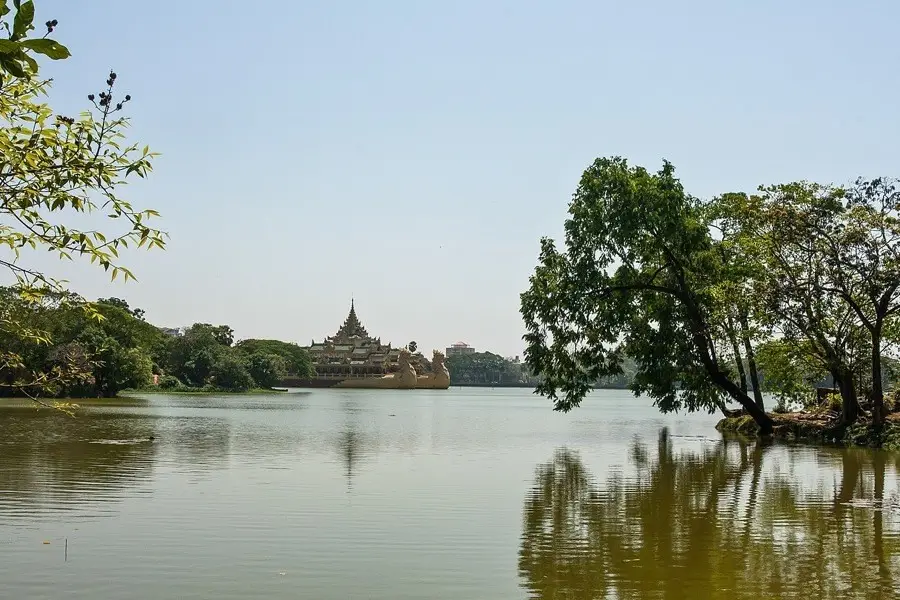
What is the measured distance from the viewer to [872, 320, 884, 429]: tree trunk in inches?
1198

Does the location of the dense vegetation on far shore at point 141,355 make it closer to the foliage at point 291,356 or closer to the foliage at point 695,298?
the foliage at point 291,356

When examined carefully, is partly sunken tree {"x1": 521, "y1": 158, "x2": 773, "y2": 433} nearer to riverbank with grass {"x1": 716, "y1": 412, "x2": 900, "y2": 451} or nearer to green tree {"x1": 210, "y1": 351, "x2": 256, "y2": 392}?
riverbank with grass {"x1": 716, "y1": 412, "x2": 900, "y2": 451}

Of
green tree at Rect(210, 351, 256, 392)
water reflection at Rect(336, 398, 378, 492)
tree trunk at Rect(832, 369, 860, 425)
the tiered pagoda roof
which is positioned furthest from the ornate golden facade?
tree trunk at Rect(832, 369, 860, 425)

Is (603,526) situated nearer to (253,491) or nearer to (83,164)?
(253,491)

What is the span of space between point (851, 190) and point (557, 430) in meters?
20.8

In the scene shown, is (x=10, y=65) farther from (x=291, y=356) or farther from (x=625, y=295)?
(x=291, y=356)

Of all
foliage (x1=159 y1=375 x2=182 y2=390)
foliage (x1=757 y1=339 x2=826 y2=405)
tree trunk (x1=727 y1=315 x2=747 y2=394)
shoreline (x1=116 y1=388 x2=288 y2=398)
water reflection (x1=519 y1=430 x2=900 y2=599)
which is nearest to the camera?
water reflection (x1=519 y1=430 x2=900 y2=599)

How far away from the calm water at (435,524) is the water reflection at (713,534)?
0.17ft

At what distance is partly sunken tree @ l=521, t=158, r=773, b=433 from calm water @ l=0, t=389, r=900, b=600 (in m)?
8.00

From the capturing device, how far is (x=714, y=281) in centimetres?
3672

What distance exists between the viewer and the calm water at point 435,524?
34.8ft

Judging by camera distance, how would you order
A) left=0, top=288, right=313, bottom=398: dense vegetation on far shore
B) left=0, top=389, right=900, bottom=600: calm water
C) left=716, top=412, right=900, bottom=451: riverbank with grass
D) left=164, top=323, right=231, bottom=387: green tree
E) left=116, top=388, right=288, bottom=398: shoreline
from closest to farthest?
left=0, top=389, right=900, bottom=600: calm water
left=716, top=412, right=900, bottom=451: riverbank with grass
left=0, top=288, right=313, bottom=398: dense vegetation on far shore
left=116, top=388, right=288, bottom=398: shoreline
left=164, top=323, right=231, bottom=387: green tree

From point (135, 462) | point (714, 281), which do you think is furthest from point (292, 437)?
point (714, 281)

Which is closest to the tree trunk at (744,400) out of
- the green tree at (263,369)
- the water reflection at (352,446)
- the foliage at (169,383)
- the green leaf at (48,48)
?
the water reflection at (352,446)
